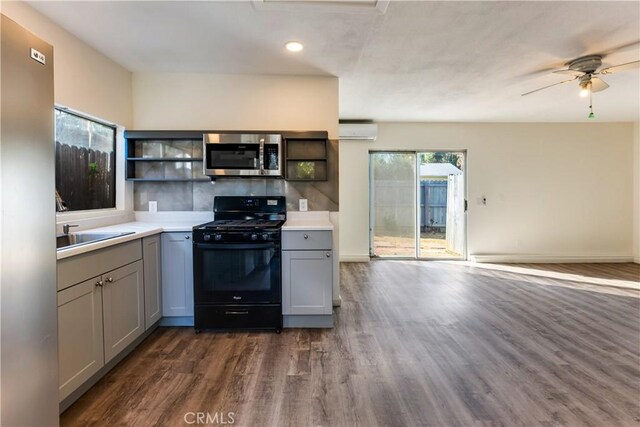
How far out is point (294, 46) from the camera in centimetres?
255

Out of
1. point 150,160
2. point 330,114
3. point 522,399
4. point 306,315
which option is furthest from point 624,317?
point 150,160

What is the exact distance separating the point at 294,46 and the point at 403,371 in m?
2.56

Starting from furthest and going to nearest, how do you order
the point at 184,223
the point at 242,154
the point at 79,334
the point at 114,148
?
the point at 184,223, the point at 114,148, the point at 242,154, the point at 79,334

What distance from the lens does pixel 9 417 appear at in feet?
3.60

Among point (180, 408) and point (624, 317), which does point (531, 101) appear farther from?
point (180, 408)

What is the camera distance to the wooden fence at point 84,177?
2504 mm

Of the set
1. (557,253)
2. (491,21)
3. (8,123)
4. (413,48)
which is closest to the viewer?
(8,123)

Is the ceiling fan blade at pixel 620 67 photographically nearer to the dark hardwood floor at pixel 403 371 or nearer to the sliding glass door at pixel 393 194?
the dark hardwood floor at pixel 403 371

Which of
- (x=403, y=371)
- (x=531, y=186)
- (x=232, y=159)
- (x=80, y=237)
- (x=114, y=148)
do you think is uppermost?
(x=114, y=148)

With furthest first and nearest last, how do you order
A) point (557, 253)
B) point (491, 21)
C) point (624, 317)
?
point (557, 253)
point (624, 317)
point (491, 21)

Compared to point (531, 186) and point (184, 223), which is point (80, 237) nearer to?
point (184, 223)

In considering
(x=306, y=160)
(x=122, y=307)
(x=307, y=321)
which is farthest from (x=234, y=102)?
(x=307, y=321)

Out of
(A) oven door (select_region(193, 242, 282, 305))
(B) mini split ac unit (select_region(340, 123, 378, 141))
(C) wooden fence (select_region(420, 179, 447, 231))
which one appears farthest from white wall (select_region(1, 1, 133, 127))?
(C) wooden fence (select_region(420, 179, 447, 231))

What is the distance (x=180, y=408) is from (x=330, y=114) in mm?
2723
